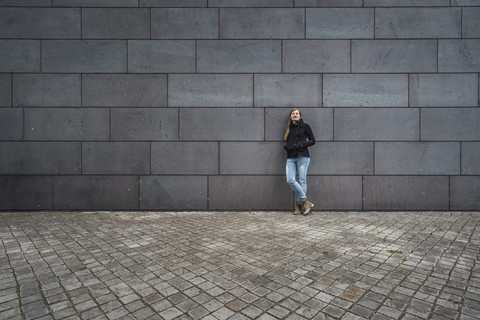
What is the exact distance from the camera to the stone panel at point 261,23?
6059mm

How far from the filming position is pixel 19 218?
5.50 m

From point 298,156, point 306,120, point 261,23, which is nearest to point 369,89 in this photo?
point 306,120

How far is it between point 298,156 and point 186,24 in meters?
4.06

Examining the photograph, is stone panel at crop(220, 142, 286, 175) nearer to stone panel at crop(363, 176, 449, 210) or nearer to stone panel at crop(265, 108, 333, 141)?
stone panel at crop(265, 108, 333, 141)

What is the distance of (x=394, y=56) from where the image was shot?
6.04 m

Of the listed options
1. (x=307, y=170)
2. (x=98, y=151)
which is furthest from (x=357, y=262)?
(x=98, y=151)

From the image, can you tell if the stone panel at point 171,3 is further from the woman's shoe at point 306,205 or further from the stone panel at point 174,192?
the woman's shoe at point 306,205

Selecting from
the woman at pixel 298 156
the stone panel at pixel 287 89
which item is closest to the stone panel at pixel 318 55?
the stone panel at pixel 287 89

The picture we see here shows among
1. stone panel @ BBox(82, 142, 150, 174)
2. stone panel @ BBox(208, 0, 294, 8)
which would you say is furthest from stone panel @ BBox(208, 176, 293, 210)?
stone panel @ BBox(208, 0, 294, 8)

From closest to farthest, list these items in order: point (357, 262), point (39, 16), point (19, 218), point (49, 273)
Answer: point (49, 273) → point (357, 262) → point (19, 218) → point (39, 16)

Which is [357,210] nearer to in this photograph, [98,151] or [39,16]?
[98,151]

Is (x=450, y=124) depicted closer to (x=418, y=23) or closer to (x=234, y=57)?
(x=418, y=23)

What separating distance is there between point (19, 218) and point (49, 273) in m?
3.45

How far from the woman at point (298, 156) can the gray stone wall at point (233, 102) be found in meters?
0.41
